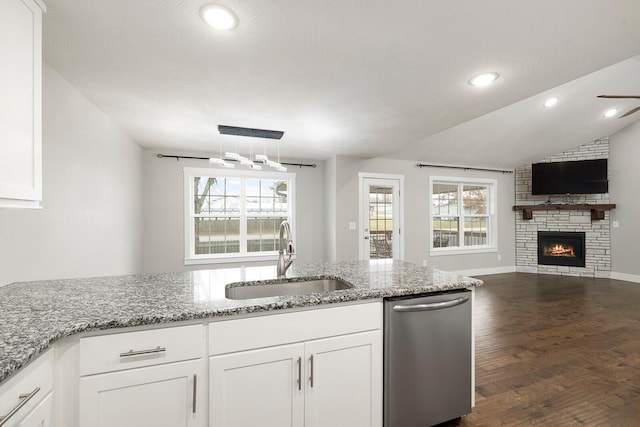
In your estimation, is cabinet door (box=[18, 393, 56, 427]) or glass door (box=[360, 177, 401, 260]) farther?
glass door (box=[360, 177, 401, 260])

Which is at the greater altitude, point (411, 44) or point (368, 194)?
point (411, 44)

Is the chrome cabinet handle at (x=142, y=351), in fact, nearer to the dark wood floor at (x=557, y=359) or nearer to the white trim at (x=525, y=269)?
the dark wood floor at (x=557, y=359)

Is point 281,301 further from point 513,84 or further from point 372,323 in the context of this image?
point 513,84

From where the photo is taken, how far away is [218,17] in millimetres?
1461

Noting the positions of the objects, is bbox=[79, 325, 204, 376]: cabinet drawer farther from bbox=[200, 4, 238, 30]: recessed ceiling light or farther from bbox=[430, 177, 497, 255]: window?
bbox=[430, 177, 497, 255]: window

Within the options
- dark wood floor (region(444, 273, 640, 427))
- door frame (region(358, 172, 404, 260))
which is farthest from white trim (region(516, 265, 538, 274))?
door frame (region(358, 172, 404, 260))

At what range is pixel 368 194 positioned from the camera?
17.0 ft

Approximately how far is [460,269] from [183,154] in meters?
5.88

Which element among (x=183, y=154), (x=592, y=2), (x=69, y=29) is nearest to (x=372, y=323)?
(x=592, y=2)

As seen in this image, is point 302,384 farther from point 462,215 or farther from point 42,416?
point 462,215

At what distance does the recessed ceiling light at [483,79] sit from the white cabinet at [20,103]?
104 inches

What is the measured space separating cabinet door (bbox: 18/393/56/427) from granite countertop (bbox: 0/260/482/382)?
0.64ft

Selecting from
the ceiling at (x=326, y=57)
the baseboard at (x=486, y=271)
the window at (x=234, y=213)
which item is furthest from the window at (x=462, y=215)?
the window at (x=234, y=213)

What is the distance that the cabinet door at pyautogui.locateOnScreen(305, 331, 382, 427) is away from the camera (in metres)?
1.41
